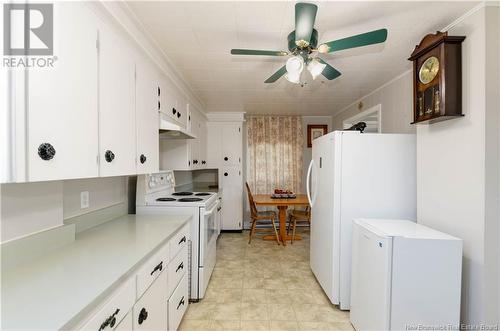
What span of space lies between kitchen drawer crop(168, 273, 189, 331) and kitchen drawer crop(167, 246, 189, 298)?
0.19 feet

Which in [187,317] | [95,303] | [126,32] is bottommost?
[187,317]

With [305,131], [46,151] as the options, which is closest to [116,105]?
[46,151]

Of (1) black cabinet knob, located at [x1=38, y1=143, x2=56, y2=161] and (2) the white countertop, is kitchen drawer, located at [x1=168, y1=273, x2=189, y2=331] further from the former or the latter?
(1) black cabinet knob, located at [x1=38, y1=143, x2=56, y2=161]

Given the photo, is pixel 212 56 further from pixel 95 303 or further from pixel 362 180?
pixel 95 303

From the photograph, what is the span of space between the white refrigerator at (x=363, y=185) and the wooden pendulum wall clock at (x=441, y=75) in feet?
1.58

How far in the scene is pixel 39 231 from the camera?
1.31 metres

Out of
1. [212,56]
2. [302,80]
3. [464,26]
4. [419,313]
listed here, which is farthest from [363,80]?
[419,313]

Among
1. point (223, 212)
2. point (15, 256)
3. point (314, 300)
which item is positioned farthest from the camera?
point (223, 212)

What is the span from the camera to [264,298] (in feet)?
8.09

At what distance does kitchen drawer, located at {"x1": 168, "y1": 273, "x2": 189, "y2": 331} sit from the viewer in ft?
5.76

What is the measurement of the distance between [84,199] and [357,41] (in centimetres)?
211

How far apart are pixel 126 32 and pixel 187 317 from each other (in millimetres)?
2294

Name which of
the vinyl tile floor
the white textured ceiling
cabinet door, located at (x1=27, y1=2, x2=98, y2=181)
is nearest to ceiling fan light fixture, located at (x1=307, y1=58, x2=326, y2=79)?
the white textured ceiling

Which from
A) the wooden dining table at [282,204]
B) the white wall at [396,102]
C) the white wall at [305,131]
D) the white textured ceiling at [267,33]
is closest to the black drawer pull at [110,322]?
the white textured ceiling at [267,33]
